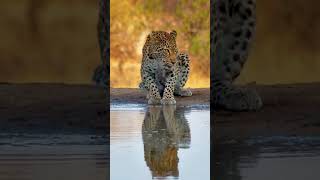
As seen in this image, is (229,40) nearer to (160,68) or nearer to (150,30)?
(160,68)

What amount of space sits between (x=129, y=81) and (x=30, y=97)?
3601 mm

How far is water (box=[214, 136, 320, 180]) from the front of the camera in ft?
7.64

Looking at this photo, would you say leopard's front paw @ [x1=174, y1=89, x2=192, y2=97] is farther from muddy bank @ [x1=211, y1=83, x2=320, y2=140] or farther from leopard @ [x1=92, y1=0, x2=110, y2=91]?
leopard @ [x1=92, y1=0, x2=110, y2=91]

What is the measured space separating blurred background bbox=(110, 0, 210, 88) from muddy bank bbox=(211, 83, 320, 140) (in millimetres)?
2891

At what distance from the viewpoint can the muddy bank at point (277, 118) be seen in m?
3.65

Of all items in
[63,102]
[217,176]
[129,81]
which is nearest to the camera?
[217,176]

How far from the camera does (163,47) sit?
6.64 metres

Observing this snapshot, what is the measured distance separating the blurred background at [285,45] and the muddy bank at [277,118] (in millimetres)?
594

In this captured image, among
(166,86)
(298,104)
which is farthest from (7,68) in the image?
(298,104)

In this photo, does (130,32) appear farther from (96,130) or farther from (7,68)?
(96,130)

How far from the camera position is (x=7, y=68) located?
5.98m

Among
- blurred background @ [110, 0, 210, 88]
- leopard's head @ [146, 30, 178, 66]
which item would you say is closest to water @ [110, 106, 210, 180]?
leopard's head @ [146, 30, 178, 66]

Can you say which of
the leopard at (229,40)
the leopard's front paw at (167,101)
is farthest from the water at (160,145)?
the leopard's front paw at (167,101)

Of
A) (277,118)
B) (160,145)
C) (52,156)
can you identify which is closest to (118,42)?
(277,118)
